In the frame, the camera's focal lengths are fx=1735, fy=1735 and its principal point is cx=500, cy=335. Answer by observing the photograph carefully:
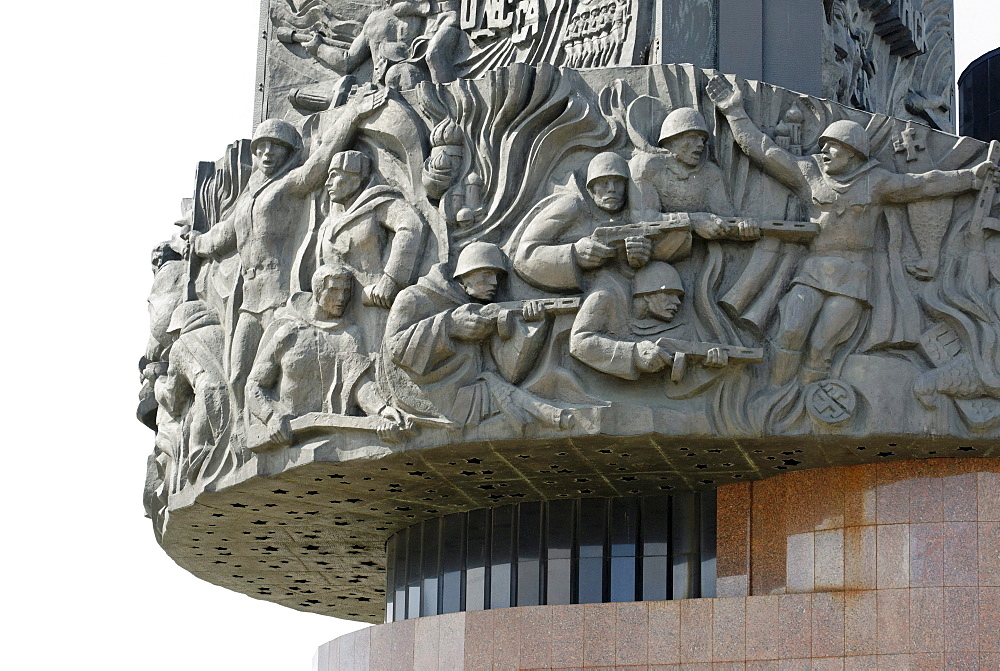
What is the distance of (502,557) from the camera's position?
70.9ft

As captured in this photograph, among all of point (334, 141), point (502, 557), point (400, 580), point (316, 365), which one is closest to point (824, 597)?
→ point (502, 557)

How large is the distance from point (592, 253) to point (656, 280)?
2.46 feet

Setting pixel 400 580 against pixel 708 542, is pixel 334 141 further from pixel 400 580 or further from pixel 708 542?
pixel 708 542

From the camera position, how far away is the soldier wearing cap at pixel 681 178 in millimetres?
18844

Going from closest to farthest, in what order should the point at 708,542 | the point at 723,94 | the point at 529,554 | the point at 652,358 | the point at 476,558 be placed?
the point at 652,358 < the point at 723,94 < the point at 708,542 < the point at 529,554 < the point at 476,558

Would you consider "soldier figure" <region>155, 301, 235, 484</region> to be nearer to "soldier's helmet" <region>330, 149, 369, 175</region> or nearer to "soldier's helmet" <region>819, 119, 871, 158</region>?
"soldier's helmet" <region>330, 149, 369, 175</region>

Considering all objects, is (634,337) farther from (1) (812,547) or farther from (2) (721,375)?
(1) (812,547)

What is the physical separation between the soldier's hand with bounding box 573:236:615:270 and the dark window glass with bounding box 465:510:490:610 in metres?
4.59

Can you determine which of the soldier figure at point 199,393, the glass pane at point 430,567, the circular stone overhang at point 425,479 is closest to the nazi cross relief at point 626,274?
the circular stone overhang at point 425,479

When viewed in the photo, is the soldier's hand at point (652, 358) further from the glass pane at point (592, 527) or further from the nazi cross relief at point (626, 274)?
the glass pane at point (592, 527)

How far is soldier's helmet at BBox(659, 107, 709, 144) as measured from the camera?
61.9 ft

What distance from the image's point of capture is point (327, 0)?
23.2 metres

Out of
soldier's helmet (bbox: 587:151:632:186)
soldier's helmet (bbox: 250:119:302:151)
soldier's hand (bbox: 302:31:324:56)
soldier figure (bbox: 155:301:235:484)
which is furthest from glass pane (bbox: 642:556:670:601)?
soldier's hand (bbox: 302:31:324:56)

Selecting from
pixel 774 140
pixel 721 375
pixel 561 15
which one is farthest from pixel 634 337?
pixel 561 15
